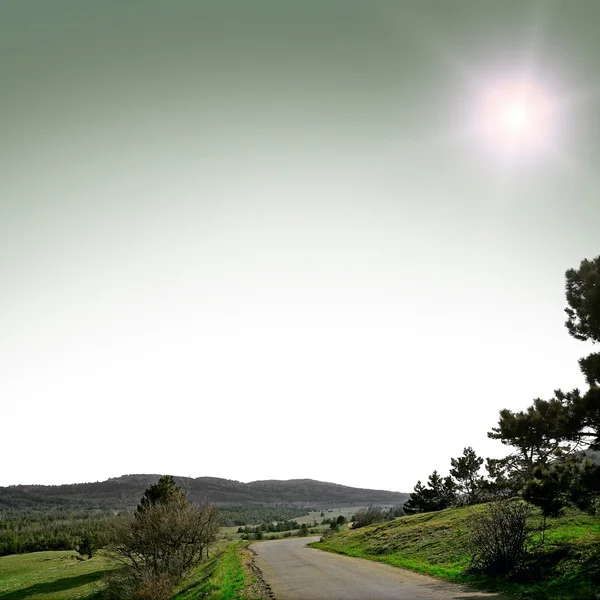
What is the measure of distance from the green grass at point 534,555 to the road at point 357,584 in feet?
3.61

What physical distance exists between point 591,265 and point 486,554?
12.9m

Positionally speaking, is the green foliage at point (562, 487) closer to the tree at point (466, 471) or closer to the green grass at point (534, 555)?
the green grass at point (534, 555)

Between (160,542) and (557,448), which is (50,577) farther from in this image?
(557,448)

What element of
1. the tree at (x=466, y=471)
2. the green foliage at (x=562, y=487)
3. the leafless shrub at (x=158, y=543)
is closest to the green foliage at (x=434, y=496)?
the tree at (x=466, y=471)

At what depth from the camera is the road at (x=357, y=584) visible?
1614cm

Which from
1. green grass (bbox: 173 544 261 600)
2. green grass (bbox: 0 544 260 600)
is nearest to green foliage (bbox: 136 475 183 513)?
green grass (bbox: 0 544 260 600)

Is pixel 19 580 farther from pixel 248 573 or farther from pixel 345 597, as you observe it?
pixel 345 597

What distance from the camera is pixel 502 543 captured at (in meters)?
18.5

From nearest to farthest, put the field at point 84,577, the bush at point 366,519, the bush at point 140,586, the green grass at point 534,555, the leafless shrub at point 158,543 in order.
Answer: the green grass at point 534,555 < the field at point 84,577 < the bush at point 140,586 < the leafless shrub at point 158,543 < the bush at point 366,519

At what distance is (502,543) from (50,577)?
56.0m

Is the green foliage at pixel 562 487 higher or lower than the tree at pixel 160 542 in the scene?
higher

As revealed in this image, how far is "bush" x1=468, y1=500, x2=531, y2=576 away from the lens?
58.9 feet

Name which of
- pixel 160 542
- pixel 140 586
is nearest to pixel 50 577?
pixel 160 542

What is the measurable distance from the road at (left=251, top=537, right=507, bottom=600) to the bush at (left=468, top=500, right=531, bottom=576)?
203 centimetres
